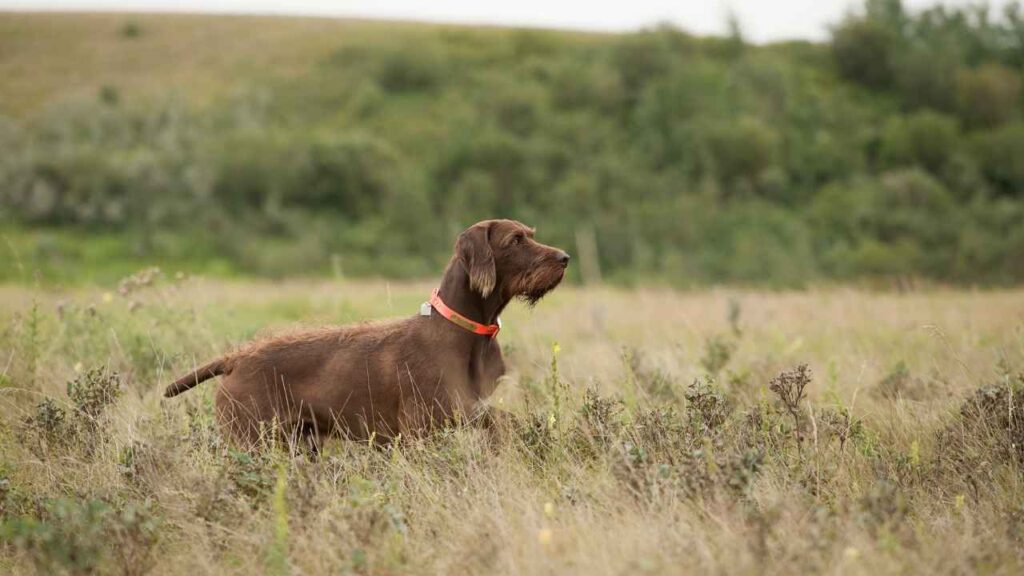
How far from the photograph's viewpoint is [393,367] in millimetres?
5219

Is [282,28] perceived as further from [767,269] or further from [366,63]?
[767,269]

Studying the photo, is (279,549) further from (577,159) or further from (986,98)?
(986,98)

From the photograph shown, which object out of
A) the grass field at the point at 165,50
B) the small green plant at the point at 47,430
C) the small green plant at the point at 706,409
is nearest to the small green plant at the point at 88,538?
the small green plant at the point at 47,430

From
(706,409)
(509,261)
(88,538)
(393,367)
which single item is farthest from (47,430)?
(706,409)

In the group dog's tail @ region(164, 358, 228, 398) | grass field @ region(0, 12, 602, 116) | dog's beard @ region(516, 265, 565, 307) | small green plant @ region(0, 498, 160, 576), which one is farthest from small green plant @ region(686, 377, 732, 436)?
grass field @ region(0, 12, 602, 116)

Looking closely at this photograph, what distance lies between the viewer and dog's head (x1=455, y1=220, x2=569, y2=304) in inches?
210

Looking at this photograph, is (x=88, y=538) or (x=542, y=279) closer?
(x=88, y=538)

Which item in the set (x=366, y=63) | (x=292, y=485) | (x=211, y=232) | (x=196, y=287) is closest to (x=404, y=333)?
(x=292, y=485)

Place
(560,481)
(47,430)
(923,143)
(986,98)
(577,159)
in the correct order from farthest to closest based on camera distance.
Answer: (986,98)
(923,143)
(577,159)
(47,430)
(560,481)

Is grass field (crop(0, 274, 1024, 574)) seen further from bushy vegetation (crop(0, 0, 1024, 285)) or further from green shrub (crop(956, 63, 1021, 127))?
green shrub (crop(956, 63, 1021, 127))

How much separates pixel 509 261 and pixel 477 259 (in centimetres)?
24

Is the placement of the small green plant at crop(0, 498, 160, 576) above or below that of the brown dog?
below

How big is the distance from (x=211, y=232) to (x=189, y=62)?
61.3 ft

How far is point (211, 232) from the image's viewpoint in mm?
37688
